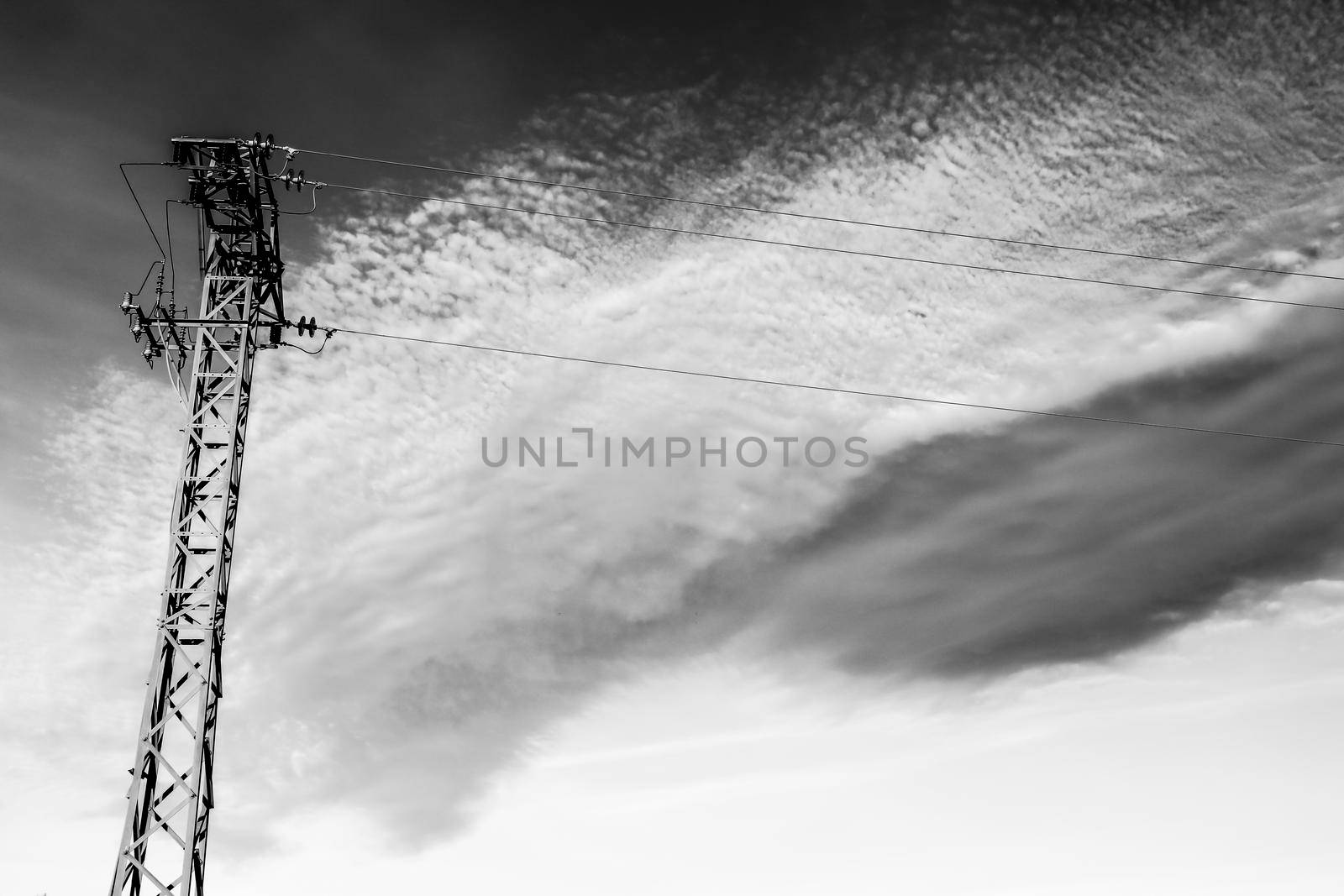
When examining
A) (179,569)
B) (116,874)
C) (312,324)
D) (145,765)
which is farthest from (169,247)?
(116,874)

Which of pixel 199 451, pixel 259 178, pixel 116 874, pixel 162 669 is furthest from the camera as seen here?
pixel 259 178

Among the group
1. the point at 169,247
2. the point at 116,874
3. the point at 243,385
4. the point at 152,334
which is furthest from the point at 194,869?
the point at 169,247

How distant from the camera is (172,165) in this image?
60.1ft

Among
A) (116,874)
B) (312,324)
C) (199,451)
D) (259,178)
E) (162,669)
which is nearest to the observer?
(116,874)

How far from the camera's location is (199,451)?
17.6m

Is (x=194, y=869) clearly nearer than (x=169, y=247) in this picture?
Yes

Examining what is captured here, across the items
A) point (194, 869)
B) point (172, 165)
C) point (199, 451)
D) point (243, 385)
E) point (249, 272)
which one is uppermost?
point (172, 165)

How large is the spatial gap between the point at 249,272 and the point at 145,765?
9858 millimetres

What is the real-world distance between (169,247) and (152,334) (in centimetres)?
201

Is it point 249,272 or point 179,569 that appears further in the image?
point 249,272

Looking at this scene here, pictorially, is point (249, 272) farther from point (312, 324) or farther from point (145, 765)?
point (145, 765)

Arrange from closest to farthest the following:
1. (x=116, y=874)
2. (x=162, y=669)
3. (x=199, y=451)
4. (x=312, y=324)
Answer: (x=116, y=874) → (x=162, y=669) → (x=199, y=451) → (x=312, y=324)

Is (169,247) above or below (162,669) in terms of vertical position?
above

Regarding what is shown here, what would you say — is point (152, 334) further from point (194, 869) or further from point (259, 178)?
point (194, 869)
